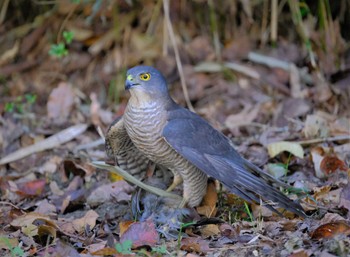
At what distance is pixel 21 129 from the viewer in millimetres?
7133

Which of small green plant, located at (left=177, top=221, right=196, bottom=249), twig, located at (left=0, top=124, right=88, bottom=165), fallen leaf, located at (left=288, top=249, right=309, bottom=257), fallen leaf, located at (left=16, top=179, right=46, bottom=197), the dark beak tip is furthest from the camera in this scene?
twig, located at (left=0, top=124, right=88, bottom=165)

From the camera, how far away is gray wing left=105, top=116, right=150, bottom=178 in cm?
514

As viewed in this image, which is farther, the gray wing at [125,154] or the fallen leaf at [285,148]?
the fallen leaf at [285,148]

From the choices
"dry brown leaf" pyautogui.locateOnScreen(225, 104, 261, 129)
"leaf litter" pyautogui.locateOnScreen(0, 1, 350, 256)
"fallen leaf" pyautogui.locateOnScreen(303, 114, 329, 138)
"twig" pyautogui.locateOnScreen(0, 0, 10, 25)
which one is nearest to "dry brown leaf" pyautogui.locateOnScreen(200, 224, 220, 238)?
"leaf litter" pyautogui.locateOnScreen(0, 1, 350, 256)

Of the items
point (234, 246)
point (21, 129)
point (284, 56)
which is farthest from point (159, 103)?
point (284, 56)

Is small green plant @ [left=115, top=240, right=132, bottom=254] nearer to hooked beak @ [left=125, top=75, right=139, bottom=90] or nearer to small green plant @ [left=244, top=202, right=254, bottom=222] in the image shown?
small green plant @ [left=244, top=202, right=254, bottom=222]

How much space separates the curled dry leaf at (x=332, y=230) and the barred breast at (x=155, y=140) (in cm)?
116

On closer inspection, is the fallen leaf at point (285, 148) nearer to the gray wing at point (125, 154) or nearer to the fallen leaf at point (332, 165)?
the fallen leaf at point (332, 165)

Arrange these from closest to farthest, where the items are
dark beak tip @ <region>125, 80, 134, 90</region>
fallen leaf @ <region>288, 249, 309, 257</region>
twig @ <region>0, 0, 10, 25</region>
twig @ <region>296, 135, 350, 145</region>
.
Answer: fallen leaf @ <region>288, 249, 309, 257</region>, dark beak tip @ <region>125, 80, 134, 90</region>, twig @ <region>296, 135, 350, 145</region>, twig @ <region>0, 0, 10, 25</region>

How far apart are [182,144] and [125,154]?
79cm

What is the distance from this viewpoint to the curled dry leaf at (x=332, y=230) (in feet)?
13.4

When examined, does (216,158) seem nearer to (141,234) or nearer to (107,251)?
(141,234)

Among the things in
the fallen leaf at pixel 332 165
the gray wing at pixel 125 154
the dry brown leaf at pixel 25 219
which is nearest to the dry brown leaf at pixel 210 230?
the gray wing at pixel 125 154

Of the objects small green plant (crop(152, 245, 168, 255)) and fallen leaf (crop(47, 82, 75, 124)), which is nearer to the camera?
small green plant (crop(152, 245, 168, 255))
